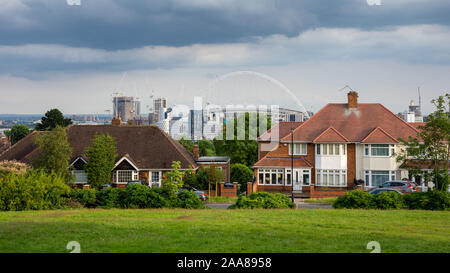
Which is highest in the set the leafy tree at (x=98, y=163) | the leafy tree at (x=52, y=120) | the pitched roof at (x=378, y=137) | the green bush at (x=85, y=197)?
the leafy tree at (x=52, y=120)

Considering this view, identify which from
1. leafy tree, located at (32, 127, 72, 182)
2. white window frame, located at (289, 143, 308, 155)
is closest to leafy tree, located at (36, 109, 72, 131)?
leafy tree, located at (32, 127, 72, 182)

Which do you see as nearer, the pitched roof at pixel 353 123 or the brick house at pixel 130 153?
the brick house at pixel 130 153

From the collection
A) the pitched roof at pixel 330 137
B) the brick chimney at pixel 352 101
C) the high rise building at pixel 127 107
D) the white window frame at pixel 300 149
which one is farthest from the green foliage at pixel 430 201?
the high rise building at pixel 127 107

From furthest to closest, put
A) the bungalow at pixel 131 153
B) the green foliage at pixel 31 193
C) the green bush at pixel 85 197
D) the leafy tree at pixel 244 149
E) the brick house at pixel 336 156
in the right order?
the leafy tree at pixel 244 149 < the brick house at pixel 336 156 < the bungalow at pixel 131 153 < the green bush at pixel 85 197 < the green foliage at pixel 31 193

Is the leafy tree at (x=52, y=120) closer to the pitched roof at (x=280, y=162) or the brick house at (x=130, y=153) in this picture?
the brick house at (x=130, y=153)

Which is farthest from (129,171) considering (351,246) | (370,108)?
(351,246)

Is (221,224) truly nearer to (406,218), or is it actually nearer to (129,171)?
(406,218)

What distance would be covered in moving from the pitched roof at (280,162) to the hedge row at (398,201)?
24.1 metres

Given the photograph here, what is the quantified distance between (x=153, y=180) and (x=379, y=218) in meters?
33.9

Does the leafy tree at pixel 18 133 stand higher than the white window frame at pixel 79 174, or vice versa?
the leafy tree at pixel 18 133

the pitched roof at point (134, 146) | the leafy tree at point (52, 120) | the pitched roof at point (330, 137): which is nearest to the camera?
the pitched roof at point (330, 137)

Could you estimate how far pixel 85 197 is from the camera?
28.1 m

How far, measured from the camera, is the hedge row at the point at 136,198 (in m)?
27.6

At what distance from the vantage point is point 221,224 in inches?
727
